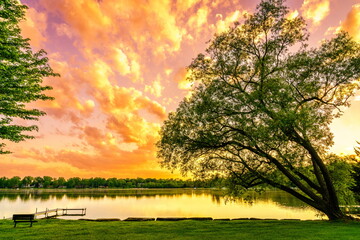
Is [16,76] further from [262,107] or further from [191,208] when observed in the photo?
[191,208]

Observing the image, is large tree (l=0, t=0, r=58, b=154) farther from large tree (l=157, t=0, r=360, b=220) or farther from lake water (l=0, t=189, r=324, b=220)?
lake water (l=0, t=189, r=324, b=220)

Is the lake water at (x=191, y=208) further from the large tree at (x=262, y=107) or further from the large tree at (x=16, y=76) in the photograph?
the large tree at (x=16, y=76)

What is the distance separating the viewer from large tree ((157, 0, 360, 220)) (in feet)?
59.3

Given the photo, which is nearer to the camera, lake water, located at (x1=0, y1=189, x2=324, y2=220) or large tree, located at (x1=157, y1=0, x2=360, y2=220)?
large tree, located at (x1=157, y1=0, x2=360, y2=220)

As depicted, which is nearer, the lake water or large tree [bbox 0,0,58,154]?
large tree [bbox 0,0,58,154]

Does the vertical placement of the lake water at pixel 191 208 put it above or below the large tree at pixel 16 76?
below

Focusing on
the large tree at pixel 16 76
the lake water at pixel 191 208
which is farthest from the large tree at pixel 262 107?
the large tree at pixel 16 76

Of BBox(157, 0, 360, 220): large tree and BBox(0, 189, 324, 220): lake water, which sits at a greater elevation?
BBox(157, 0, 360, 220): large tree

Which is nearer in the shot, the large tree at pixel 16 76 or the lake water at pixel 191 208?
the large tree at pixel 16 76

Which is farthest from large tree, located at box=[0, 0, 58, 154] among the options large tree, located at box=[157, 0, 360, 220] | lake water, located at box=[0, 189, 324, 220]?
lake water, located at box=[0, 189, 324, 220]

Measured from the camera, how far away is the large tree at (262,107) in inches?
712

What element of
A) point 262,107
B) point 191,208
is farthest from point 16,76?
point 191,208

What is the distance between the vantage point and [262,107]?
680 inches

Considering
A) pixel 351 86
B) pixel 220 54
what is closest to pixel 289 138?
pixel 351 86
